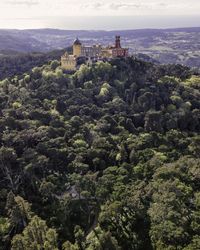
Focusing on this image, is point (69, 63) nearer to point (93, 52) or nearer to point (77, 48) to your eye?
point (77, 48)

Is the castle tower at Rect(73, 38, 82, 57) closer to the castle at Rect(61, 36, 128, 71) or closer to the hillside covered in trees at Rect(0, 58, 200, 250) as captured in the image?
the castle at Rect(61, 36, 128, 71)

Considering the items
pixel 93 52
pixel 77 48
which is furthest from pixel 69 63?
pixel 93 52

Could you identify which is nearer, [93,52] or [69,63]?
[69,63]

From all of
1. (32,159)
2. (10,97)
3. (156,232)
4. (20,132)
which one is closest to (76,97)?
(10,97)

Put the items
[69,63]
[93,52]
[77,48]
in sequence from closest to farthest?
1. [69,63]
2. [77,48]
3. [93,52]

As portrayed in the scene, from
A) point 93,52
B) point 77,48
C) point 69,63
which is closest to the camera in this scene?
point 69,63

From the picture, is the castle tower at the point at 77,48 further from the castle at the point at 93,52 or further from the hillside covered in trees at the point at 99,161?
the hillside covered in trees at the point at 99,161

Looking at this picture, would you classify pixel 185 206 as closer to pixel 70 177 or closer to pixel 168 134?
pixel 70 177

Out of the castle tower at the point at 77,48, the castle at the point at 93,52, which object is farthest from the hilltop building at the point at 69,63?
the castle tower at the point at 77,48
